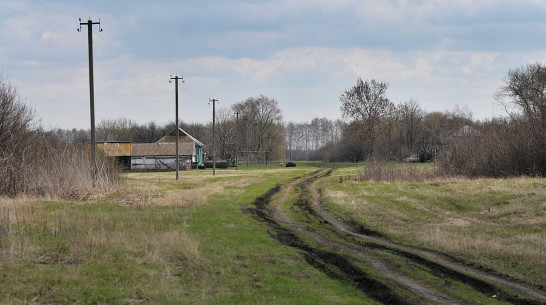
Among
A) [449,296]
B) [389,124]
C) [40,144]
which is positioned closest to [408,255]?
[449,296]

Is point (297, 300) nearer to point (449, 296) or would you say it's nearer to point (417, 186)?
point (449, 296)

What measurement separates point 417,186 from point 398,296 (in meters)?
23.4

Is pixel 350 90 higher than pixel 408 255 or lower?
higher

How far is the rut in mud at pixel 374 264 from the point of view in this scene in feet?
26.1

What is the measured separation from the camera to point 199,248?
11.0 metres

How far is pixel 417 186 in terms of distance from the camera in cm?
2981

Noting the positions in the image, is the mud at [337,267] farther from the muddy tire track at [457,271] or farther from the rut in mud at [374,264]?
the muddy tire track at [457,271]

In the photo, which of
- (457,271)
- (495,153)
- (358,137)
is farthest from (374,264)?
(358,137)

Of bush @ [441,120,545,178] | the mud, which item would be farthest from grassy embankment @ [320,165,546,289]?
bush @ [441,120,545,178]

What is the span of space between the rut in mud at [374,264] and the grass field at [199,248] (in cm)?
46

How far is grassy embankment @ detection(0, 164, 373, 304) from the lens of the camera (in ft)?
24.1

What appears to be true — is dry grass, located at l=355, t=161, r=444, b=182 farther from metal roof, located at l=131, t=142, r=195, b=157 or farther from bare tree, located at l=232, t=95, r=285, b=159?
bare tree, located at l=232, t=95, r=285, b=159

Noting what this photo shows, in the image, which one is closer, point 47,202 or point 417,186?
point 47,202

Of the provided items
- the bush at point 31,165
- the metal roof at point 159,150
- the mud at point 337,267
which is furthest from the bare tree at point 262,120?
the mud at point 337,267
